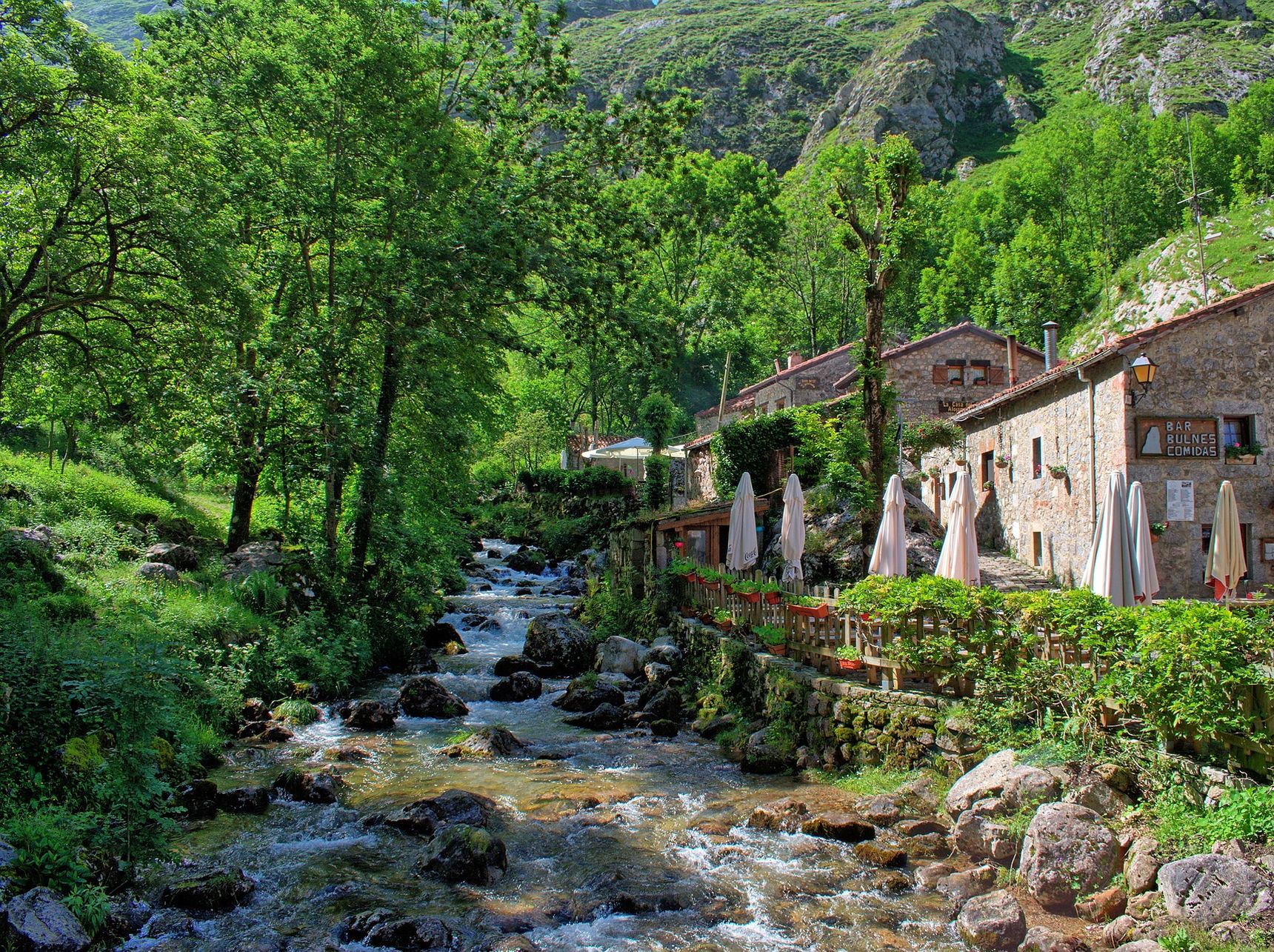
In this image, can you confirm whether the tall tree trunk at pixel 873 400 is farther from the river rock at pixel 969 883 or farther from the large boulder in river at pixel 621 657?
the river rock at pixel 969 883

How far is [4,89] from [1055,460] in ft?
69.9

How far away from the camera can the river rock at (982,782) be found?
7.96 meters

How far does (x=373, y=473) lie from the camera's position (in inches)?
696

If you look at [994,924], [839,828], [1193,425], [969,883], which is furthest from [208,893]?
[1193,425]

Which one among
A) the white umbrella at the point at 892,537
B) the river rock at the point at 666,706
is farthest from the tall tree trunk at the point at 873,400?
the river rock at the point at 666,706

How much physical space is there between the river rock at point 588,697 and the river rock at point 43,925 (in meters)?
8.84

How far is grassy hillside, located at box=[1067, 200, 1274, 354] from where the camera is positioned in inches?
1623

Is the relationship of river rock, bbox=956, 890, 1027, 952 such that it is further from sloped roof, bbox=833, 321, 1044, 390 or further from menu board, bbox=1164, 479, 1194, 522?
sloped roof, bbox=833, 321, 1044, 390

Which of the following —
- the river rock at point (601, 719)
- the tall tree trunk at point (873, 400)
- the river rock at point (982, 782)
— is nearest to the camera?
the river rock at point (982, 782)

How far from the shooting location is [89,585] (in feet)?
43.9

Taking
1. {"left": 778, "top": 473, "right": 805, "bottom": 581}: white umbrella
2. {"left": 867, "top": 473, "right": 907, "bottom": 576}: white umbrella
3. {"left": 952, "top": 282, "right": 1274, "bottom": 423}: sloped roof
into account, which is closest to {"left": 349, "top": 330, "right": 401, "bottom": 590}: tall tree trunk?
{"left": 778, "top": 473, "right": 805, "bottom": 581}: white umbrella

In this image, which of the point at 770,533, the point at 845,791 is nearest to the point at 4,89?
the point at 845,791

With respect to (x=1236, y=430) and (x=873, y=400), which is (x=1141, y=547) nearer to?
(x=873, y=400)

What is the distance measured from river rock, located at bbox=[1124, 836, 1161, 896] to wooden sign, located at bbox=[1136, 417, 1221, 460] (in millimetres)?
13192
